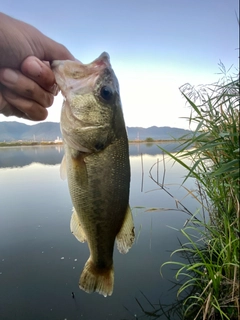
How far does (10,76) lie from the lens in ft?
5.66

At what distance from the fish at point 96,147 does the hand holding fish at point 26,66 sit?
131 mm

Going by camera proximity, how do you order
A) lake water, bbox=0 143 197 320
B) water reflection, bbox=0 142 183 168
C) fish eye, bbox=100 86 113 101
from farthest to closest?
water reflection, bbox=0 142 183 168, lake water, bbox=0 143 197 320, fish eye, bbox=100 86 113 101

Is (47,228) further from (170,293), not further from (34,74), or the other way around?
(34,74)

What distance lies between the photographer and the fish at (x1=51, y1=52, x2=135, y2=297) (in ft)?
5.86

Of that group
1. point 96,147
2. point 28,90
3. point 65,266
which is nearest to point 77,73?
point 28,90

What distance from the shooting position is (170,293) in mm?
5020

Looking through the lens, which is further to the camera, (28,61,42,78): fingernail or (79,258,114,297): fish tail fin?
(79,258,114,297): fish tail fin

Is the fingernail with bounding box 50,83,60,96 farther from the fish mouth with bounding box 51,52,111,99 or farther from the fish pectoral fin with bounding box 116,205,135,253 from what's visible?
→ the fish pectoral fin with bounding box 116,205,135,253

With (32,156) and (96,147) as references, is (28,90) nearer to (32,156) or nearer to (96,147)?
(96,147)

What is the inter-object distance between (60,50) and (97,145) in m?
0.70

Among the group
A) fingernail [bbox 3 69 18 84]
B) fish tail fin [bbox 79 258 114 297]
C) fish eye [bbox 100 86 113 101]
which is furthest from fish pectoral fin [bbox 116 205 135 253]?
fingernail [bbox 3 69 18 84]

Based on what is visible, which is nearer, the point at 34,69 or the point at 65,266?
the point at 34,69

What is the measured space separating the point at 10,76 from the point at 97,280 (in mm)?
1561

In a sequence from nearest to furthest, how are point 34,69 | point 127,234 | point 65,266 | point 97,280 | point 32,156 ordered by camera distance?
point 34,69
point 127,234
point 97,280
point 65,266
point 32,156
